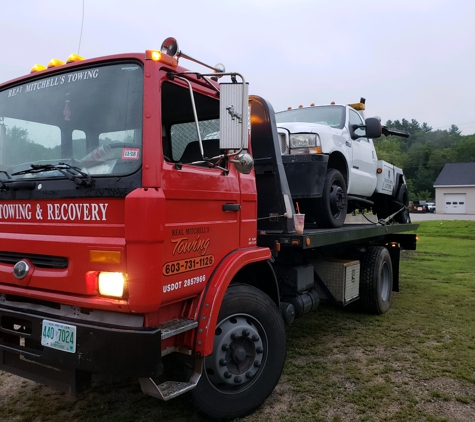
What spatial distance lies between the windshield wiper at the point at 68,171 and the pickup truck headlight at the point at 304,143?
9.93ft

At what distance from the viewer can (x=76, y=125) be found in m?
2.87

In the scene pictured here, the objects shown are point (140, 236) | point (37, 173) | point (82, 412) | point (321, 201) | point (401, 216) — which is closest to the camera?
point (140, 236)

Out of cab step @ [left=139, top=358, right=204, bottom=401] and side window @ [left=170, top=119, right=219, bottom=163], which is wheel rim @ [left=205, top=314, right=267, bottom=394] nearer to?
cab step @ [left=139, top=358, right=204, bottom=401]

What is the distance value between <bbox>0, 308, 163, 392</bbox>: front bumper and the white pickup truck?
8.96ft

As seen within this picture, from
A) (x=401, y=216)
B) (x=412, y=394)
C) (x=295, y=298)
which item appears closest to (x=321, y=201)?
(x=295, y=298)

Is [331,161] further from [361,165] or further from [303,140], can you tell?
[361,165]

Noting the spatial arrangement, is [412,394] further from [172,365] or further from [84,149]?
[84,149]

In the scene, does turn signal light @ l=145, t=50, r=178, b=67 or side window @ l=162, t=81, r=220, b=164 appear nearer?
turn signal light @ l=145, t=50, r=178, b=67

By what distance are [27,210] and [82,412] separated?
5.46 feet

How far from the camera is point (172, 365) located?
115 inches

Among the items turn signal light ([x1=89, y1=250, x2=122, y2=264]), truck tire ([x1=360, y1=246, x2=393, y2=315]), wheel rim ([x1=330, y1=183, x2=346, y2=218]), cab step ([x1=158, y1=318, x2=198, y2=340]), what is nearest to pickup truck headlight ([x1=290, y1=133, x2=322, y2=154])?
wheel rim ([x1=330, y1=183, x2=346, y2=218])

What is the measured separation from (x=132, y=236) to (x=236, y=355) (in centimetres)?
129

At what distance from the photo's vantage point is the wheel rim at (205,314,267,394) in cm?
305

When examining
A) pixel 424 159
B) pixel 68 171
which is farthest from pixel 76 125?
pixel 424 159
